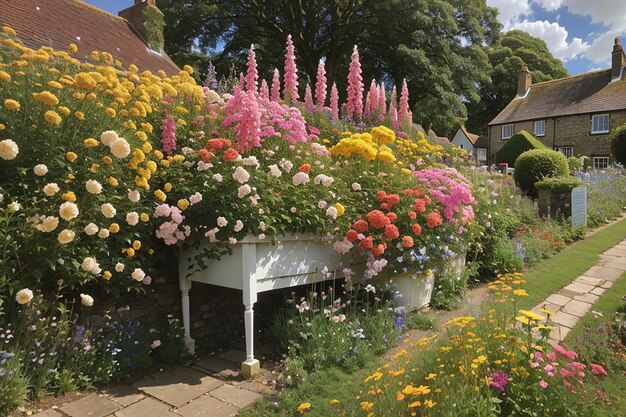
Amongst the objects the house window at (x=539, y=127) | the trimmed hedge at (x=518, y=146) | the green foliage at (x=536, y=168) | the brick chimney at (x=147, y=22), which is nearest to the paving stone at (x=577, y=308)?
the green foliage at (x=536, y=168)

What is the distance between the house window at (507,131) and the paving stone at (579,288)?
95.1ft

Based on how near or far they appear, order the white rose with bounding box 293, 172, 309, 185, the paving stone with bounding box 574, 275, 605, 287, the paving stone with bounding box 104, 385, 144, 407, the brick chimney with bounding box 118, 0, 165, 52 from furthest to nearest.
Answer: the brick chimney with bounding box 118, 0, 165, 52, the paving stone with bounding box 574, 275, 605, 287, the white rose with bounding box 293, 172, 309, 185, the paving stone with bounding box 104, 385, 144, 407

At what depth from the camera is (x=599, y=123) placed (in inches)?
1022

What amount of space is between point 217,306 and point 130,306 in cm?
90

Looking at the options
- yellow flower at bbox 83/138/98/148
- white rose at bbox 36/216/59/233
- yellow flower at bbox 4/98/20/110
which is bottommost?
white rose at bbox 36/216/59/233

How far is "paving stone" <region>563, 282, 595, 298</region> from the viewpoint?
5023 millimetres

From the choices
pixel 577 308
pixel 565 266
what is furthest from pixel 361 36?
pixel 577 308

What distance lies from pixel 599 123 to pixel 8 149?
3096 centimetres

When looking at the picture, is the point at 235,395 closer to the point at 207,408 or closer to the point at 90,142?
the point at 207,408

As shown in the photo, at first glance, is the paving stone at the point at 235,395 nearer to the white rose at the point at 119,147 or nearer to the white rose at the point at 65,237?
the white rose at the point at 65,237

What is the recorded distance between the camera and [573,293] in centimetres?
498

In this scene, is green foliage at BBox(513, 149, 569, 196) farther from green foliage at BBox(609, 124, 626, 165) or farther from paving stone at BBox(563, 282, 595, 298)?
green foliage at BBox(609, 124, 626, 165)

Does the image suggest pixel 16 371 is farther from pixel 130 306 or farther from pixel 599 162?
pixel 599 162

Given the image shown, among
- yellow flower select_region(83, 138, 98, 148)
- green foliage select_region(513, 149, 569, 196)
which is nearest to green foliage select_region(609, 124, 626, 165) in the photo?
green foliage select_region(513, 149, 569, 196)
